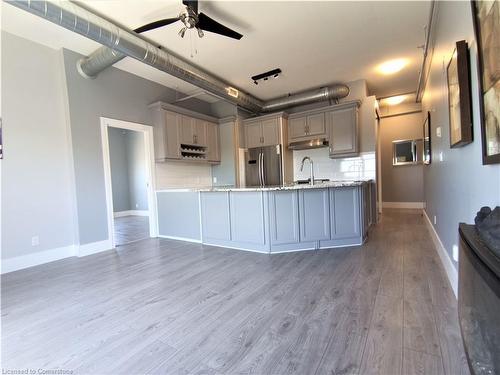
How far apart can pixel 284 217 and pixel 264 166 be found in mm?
2543

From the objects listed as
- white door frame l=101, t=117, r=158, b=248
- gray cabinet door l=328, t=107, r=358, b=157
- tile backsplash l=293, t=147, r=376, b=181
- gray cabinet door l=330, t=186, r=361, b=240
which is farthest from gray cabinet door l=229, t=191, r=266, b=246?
tile backsplash l=293, t=147, r=376, b=181

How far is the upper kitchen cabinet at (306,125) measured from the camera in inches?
200

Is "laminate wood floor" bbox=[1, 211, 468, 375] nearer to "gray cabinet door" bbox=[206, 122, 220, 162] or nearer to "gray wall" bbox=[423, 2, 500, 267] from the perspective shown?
"gray wall" bbox=[423, 2, 500, 267]

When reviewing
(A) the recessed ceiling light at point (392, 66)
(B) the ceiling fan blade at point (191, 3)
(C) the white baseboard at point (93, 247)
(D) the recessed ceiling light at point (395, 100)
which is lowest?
(C) the white baseboard at point (93, 247)

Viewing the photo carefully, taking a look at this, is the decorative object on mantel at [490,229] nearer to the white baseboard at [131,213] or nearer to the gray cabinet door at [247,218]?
the gray cabinet door at [247,218]

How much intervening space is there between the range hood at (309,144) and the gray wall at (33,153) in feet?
13.8

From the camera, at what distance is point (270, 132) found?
5508 mm

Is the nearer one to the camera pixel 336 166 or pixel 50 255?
pixel 50 255

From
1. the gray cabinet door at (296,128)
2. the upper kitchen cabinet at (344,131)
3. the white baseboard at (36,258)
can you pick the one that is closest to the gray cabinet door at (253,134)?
the gray cabinet door at (296,128)

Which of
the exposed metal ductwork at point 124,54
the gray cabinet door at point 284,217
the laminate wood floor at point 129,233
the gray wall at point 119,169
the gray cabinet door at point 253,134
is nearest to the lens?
the exposed metal ductwork at point 124,54

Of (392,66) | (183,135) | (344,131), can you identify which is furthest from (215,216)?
(392,66)

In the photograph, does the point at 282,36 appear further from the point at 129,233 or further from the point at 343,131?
the point at 129,233

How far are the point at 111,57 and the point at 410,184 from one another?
24.4 feet

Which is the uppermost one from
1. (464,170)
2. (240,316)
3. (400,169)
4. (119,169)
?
(119,169)
